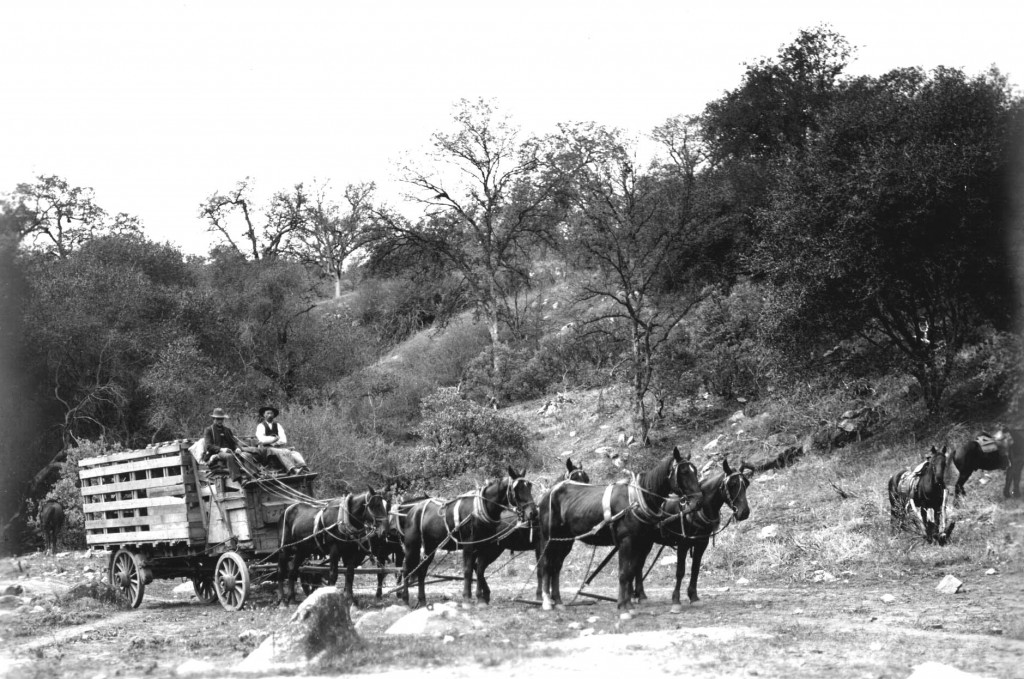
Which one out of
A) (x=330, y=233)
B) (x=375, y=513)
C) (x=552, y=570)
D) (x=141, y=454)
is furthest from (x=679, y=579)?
(x=330, y=233)

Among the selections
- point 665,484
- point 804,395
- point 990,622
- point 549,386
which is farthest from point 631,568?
point 549,386

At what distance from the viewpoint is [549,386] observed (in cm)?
3675

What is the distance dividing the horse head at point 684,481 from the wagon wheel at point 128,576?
→ 879 centimetres

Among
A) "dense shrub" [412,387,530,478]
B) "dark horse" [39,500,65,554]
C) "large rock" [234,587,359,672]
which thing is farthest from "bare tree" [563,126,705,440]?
"large rock" [234,587,359,672]

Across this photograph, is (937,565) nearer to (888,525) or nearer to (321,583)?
(888,525)

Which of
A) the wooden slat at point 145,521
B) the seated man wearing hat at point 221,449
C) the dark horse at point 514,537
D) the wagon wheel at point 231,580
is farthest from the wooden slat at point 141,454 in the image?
the dark horse at point 514,537

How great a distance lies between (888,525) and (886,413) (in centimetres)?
685

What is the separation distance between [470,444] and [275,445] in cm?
1141

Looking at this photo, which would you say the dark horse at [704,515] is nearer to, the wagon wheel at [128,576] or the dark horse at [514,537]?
the dark horse at [514,537]

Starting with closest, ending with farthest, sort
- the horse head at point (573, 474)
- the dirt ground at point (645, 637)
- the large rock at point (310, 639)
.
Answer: the dirt ground at point (645, 637) < the large rock at point (310, 639) < the horse head at point (573, 474)

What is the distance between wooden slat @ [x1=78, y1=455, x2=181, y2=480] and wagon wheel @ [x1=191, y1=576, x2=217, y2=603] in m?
2.06

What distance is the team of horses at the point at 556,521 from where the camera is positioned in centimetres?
1248

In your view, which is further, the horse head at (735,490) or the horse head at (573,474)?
the horse head at (573,474)

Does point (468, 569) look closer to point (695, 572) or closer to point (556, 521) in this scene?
point (556, 521)
